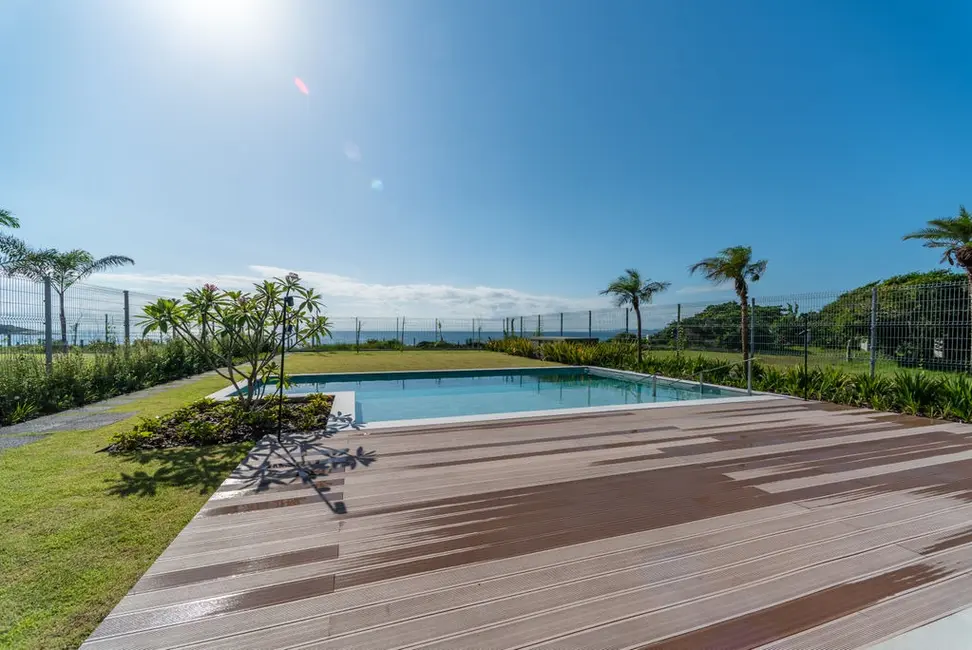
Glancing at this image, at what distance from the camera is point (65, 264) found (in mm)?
11773

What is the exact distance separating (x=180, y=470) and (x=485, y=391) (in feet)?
22.3

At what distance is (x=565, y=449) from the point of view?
3.55 m

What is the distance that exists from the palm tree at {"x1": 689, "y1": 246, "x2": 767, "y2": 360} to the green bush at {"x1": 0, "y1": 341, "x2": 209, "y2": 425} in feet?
38.7

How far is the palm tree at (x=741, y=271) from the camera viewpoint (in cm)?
870

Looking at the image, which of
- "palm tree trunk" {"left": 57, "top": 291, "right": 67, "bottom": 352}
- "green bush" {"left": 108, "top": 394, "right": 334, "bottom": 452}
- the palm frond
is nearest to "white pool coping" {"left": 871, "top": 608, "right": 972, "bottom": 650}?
"green bush" {"left": 108, "top": 394, "right": 334, "bottom": 452}

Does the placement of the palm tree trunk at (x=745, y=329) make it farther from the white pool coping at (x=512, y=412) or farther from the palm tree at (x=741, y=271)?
the white pool coping at (x=512, y=412)

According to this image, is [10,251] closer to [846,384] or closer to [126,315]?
[126,315]

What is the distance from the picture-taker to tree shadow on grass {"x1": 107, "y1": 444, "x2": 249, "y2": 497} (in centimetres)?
273

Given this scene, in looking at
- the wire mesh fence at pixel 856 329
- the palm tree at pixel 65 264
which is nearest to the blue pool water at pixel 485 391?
the wire mesh fence at pixel 856 329

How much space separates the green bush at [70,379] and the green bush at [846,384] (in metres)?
10.7

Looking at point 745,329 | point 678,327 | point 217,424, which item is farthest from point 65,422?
point 678,327

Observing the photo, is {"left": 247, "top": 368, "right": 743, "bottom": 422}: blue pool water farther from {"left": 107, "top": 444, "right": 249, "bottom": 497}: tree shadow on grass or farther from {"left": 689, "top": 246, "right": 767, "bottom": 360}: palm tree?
{"left": 107, "top": 444, "right": 249, "bottom": 497}: tree shadow on grass

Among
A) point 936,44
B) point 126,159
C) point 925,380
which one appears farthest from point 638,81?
point 126,159

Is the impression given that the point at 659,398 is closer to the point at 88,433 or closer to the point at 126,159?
the point at 88,433
